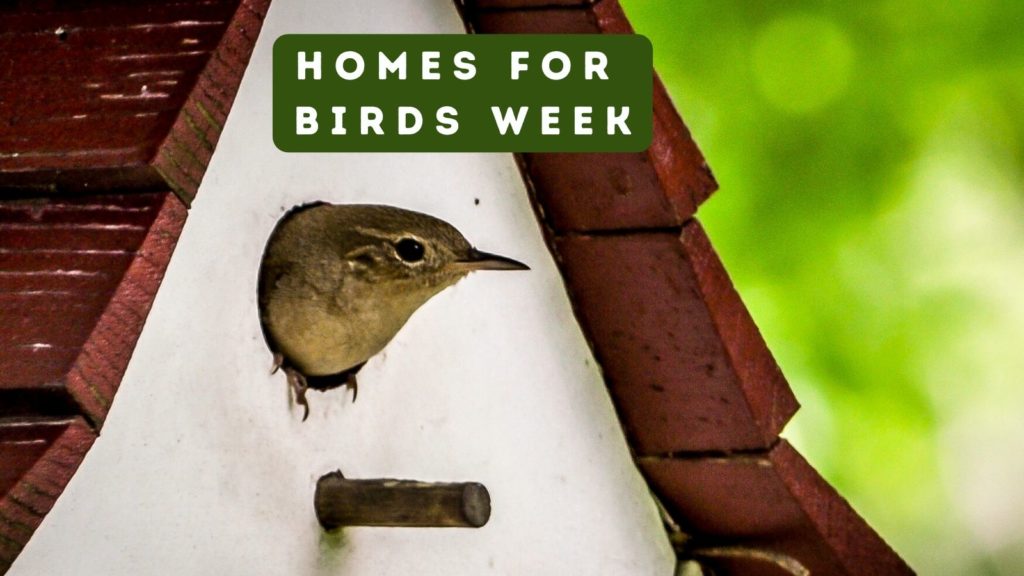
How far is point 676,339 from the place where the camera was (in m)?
2.66

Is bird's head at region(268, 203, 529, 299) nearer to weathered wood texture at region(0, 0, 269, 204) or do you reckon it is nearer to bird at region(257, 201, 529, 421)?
bird at region(257, 201, 529, 421)

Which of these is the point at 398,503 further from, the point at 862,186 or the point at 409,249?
the point at 862,186

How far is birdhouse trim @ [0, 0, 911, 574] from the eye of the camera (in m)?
1.61

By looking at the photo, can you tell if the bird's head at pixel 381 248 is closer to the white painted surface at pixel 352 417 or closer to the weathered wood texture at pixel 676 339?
the white painted surface at pixel 352 417

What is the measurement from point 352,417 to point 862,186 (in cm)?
224

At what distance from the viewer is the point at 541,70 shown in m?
2.53

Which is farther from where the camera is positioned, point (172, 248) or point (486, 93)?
point (486, 93)

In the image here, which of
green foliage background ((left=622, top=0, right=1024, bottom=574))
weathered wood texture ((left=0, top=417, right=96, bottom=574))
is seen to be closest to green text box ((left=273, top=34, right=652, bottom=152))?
weathered wood texture ((left=0, top=417, right=96, bottom=574))

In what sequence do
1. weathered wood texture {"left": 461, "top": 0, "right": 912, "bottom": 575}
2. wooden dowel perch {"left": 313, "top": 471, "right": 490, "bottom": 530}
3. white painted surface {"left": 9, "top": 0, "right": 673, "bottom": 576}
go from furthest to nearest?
weathered wood texture {"left": 461, "top": 0, "right": 912, "bottom": 575}, wooden dowel perch {"left": 313, "top": 471, "right": 490, "bottom": 530}, white painted surface {"left": 9, "top": 0, "right": 673, "bottom": 576}

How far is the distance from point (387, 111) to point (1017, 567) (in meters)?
3.13

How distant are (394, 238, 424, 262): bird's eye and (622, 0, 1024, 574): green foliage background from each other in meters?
1.96

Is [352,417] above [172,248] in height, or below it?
below

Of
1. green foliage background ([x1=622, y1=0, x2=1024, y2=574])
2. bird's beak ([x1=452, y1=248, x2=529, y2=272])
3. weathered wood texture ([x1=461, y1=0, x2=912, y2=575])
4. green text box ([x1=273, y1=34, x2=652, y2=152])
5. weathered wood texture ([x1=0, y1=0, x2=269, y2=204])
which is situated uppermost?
weathered wood texture ([x1=0, y1=0, x2=269, y2=204])

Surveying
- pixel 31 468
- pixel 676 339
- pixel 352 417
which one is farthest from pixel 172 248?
pixel 676 339
